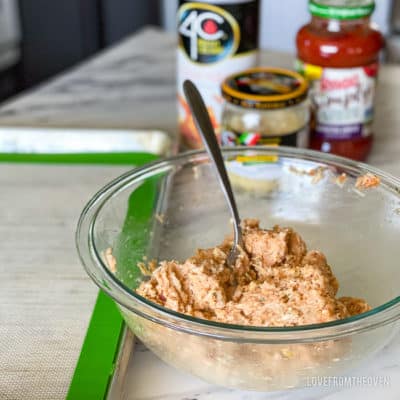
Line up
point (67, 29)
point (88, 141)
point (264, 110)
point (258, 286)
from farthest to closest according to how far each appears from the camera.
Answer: point (67, 29), point (88, 141), point (264, 110), point (258, 286)

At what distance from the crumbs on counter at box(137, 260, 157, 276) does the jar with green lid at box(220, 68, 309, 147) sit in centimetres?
22

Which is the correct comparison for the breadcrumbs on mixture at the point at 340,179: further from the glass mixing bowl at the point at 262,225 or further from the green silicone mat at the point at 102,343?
the green silicone mat at the point at 102,343

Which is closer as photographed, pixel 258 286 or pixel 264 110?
pixel 258 286

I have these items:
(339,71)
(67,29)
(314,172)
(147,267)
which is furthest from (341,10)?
(67,29)

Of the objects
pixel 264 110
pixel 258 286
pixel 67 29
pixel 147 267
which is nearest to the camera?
pixel 258 286

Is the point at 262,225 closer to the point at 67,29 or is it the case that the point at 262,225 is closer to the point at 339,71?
the point at 339,71

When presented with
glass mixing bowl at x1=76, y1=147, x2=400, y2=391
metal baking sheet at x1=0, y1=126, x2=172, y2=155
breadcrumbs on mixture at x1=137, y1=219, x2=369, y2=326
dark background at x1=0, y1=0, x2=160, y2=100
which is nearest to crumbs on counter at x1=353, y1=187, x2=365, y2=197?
glass mixing bowl at x1=76, y1=147, x2=400, y2=391

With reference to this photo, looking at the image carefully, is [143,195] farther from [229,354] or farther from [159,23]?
[159,23]

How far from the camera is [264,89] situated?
0.86 metres

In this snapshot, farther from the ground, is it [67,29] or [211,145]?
[211,145]

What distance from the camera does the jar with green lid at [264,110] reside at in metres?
0.83

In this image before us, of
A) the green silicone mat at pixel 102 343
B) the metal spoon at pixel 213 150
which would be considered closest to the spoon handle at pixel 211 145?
the metal spoon at pixel 213 150

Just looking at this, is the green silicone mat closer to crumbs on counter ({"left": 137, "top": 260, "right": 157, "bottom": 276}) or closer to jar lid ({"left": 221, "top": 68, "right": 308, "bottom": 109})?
crumbs on counter ({"left": 137, "top": 260, "right": 157, "bottom": 276})

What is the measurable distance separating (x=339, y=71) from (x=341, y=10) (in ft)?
0.26
